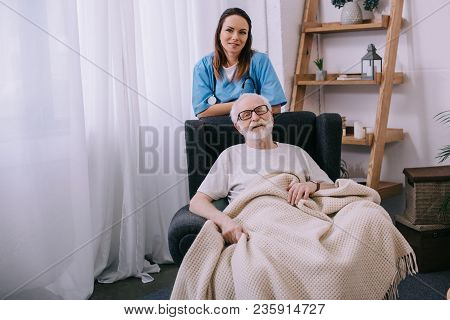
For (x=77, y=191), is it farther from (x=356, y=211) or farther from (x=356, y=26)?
(x=356, y=26)

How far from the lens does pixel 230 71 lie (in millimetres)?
1735

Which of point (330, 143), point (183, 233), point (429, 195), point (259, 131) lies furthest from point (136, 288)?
point (429, 195)

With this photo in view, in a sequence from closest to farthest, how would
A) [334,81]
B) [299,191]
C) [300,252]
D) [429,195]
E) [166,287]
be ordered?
[300,252] → [299,191] → [166,287] → [429,195] → [334,81]

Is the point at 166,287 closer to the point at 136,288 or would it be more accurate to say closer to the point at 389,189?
the point at 136,288

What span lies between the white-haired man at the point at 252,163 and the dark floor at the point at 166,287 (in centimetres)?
31

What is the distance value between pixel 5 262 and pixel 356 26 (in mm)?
1613

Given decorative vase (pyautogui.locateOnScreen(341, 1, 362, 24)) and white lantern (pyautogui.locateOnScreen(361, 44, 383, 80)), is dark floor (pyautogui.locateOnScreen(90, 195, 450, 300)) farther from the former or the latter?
decorative vase (pyautogui.locateOnScreen(341, 1, 362, 24))

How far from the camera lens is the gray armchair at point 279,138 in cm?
174

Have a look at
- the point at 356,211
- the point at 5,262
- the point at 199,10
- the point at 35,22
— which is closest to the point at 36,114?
the point at 35,22

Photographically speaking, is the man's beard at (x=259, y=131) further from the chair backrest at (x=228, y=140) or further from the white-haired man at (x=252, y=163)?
the chair backrest at (x=228, y=140)

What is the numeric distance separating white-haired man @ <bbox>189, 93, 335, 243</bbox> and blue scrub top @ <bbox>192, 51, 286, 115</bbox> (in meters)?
0.13

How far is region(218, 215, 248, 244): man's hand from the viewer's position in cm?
141

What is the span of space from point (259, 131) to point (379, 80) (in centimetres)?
89

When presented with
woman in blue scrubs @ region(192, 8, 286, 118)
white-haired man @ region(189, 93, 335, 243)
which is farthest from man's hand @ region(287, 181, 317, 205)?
woman in blue scrubs @ region(192, 8, 286, 118)
